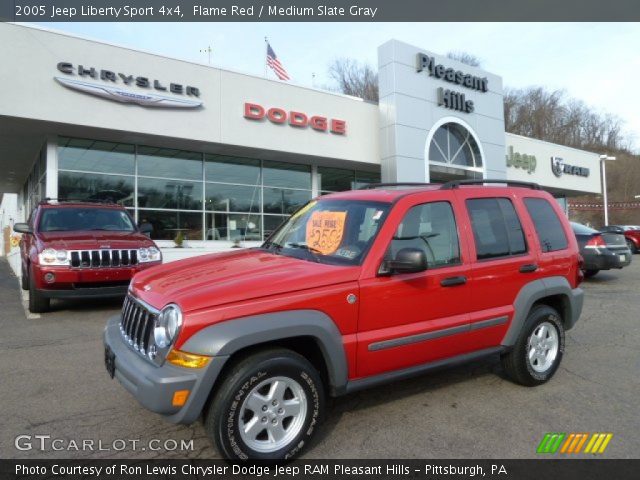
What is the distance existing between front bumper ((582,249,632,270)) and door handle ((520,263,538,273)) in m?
7.90

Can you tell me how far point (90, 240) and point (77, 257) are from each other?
0.44 m

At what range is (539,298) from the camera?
13.7 ft

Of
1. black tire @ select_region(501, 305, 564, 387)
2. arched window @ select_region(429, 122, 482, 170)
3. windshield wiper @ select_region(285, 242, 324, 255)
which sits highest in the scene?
arched window @ select_region(429, 122, 482, 170)

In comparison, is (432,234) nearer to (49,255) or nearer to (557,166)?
(49,255)

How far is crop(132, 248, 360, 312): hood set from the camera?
2766 millimetres

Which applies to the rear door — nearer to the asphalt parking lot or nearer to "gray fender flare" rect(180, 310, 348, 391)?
the asphalt parking lot

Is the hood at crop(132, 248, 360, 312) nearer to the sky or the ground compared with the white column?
nearer to the ground

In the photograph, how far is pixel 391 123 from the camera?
17.3 meters

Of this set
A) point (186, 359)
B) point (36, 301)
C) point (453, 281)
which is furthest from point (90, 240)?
point (453, 281)

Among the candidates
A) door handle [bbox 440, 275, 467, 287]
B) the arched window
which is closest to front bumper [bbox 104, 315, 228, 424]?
door handle [bbox 440, 275, 467, 287]

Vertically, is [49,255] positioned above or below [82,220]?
below

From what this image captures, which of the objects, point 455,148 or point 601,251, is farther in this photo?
point 455,148

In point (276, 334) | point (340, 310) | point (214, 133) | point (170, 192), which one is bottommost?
point (276, 334)

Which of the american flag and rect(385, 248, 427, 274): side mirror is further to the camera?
the american flag
